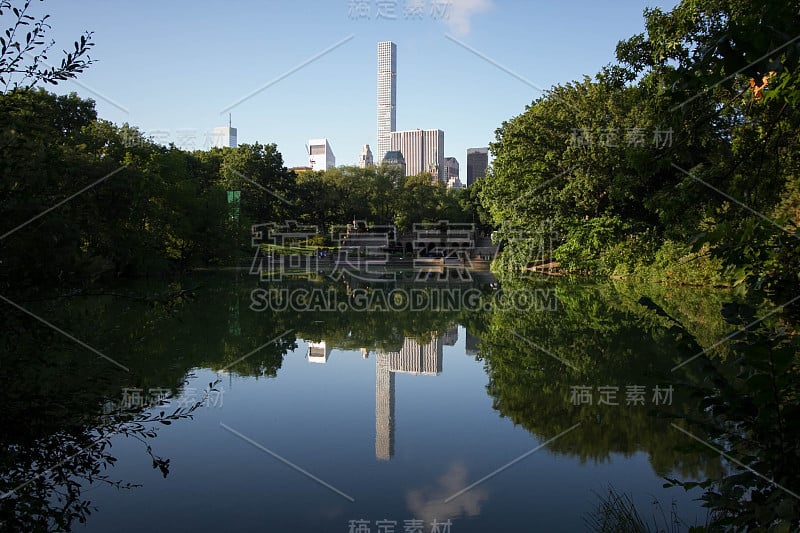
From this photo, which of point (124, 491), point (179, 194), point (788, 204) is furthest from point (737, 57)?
point (179, 194)

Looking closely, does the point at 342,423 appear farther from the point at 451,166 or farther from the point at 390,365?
the point at 451,166

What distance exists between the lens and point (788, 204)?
15703 mm

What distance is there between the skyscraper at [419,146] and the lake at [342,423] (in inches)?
7128

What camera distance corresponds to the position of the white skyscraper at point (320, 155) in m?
167

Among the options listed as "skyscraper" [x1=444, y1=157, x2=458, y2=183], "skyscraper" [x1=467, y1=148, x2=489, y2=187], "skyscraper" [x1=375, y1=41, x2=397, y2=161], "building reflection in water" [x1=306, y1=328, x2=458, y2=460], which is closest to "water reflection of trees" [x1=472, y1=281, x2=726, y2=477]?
"building reflection in water" [x1=306, y1=328, x2=458, y2=460]

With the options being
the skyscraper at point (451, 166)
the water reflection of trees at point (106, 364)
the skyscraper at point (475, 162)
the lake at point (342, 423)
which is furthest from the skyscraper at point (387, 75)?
the lake at point (342, 423)

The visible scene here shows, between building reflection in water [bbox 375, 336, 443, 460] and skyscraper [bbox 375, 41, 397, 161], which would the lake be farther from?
skyscraper [bbox 375, 41, 397, 161]

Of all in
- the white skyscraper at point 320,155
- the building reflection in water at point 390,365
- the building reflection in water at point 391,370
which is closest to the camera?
the building reflection in water at point 391,370

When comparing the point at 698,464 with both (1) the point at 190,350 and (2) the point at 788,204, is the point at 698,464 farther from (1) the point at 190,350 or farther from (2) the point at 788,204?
(2) the point at 788,204

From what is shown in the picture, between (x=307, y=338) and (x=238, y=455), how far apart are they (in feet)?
21.4

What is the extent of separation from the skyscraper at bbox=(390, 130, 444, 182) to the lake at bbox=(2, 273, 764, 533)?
181058 mm

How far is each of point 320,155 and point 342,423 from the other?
177 metres

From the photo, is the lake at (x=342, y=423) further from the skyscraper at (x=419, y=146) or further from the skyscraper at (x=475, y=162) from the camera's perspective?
the skyscraper at (x=419, y=146)

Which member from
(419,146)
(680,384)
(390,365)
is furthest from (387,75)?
(419,146)
